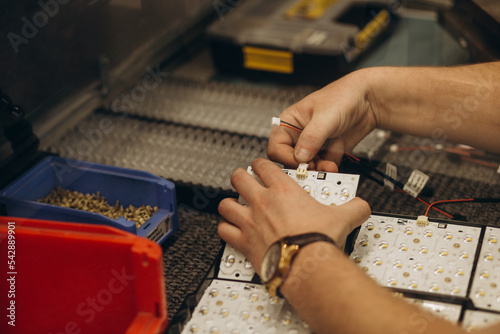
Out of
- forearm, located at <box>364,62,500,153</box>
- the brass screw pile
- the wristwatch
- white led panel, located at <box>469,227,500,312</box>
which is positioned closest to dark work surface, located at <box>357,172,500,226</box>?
forearm, located at <box>364,62,500,153</box>

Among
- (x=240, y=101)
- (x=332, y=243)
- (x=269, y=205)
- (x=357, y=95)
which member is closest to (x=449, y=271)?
(x=332, y=243)

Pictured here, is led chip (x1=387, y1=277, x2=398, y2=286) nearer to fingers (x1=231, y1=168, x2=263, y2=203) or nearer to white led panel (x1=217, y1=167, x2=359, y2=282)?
white led panel (x1=217, y1=167, x2=359, y2=282)

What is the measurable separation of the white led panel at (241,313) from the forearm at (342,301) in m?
0.05

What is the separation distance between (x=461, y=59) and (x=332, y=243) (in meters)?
1.25

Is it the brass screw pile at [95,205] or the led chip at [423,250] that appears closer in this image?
the led chip at [423,250]

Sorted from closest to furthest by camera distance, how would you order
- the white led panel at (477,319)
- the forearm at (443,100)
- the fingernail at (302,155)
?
the white led panel at (477,319) → the fingernail at (302,155) → the forearm at (443,100)

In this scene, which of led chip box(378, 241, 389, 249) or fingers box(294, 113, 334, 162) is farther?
fingers box(294, 113, 334, 162)

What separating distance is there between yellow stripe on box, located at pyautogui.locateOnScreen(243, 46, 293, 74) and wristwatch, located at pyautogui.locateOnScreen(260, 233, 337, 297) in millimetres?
1178

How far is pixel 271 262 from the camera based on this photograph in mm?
957

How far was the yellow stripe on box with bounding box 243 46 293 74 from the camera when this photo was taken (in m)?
2.01

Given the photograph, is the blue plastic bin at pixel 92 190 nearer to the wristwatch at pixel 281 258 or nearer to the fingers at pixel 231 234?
the fingers at pixel 231 234

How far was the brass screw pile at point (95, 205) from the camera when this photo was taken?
4.44 ft

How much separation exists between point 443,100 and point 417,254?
456 mm

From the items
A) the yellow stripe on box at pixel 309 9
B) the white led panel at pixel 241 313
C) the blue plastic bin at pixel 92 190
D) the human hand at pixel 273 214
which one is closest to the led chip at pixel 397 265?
the human hand at pixel 273 214
